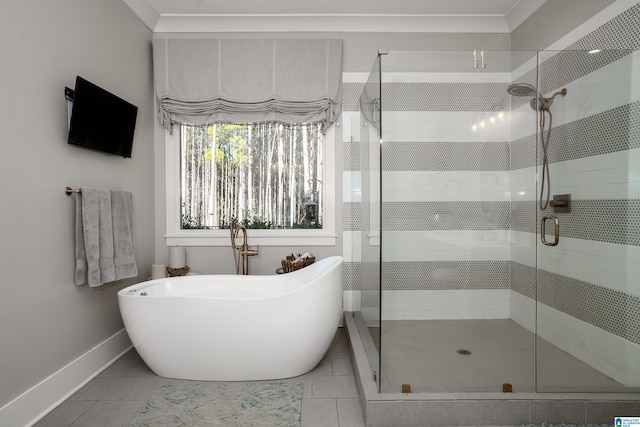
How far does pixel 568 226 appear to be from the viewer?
2004 mm

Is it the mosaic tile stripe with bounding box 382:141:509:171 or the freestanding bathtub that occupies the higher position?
the mosaic tile stripe with bounding box 382:141:509:171

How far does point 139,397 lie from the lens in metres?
2.17

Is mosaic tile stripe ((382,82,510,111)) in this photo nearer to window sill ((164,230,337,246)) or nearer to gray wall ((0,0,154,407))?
window sill ((164,230,337,246))

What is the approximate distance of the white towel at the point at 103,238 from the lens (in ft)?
7.40

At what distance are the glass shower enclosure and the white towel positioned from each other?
1715 millimetres

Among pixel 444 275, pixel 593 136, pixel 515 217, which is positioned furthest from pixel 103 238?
pixel 593 136

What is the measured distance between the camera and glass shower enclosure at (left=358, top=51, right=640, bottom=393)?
6.44 ft

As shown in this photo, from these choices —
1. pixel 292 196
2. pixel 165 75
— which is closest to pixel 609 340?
pixel 292 196

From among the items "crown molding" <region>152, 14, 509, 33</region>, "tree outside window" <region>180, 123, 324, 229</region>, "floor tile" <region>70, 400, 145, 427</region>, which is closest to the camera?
"floor tile" <region>70, 400, 145, 427</region>

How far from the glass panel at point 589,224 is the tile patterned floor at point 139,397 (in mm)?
1078

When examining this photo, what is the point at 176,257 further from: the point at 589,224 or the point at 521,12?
the point at 521,12

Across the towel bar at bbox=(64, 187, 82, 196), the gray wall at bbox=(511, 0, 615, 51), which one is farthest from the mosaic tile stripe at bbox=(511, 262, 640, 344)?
the towel bar at bbox=(64, 187, 82, 196)

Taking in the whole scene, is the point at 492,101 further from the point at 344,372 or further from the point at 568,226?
the point at 344,372

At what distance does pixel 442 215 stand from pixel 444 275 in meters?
0.33
